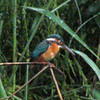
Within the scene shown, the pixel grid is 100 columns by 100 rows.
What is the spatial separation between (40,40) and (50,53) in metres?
0.19

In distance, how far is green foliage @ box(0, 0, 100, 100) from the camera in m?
1.31

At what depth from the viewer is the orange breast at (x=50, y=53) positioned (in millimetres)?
1547

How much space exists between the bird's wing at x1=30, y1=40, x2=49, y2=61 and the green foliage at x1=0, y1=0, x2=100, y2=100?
0.04 meters

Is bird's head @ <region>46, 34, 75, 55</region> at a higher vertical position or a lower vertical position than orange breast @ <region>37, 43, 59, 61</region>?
higher

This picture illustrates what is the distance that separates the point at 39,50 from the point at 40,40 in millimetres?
187

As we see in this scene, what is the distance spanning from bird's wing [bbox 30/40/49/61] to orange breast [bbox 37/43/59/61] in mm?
20

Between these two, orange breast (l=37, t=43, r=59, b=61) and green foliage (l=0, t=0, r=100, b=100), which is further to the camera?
orange breast (l=37, t=43, r=59, b=61)

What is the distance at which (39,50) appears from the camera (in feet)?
5.07

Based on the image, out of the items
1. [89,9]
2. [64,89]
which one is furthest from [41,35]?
[89,9]

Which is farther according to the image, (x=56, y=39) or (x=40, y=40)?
(x=40, y=40)

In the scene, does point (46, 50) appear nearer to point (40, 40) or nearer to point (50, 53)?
point (50, 53)

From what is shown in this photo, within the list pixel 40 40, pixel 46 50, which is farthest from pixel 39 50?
pixel 40 40

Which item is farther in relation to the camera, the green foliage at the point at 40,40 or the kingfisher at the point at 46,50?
the kingfisher at the point at 46,50

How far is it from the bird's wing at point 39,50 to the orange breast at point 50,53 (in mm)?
20
